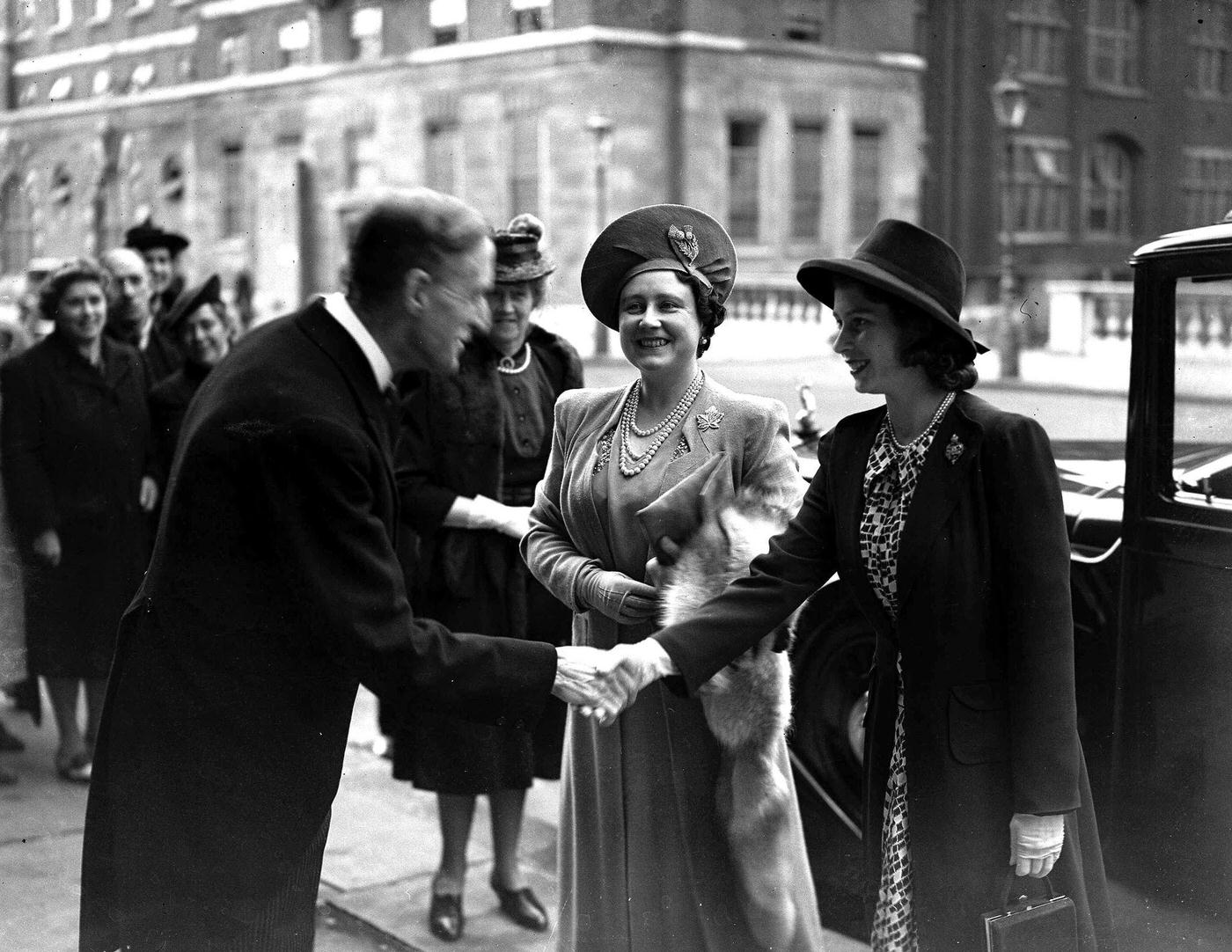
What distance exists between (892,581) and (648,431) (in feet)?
2.64

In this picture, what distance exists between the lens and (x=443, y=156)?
22.5 metres

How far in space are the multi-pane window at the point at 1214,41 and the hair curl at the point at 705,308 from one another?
3.98 meters

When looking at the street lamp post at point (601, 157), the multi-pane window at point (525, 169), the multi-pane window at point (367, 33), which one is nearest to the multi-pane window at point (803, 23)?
the street lamp post at point (601, 157)

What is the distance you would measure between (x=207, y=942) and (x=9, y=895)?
7.58ft

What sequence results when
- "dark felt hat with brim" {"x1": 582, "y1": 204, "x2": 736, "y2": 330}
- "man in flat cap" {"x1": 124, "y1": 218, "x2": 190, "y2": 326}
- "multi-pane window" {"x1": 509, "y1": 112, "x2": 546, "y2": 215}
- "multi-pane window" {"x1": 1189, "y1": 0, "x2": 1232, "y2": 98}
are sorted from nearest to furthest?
"dark felt hat with brim" {"x1": 582, "y1": 204, "x2": 736, "y2": 330}, "multi-pane window" {"x1": 1189, "y1": 0, "x2": 1232, "y2": 98}, "man in flat cap" {"x1": 124, "y1": 218, "x2": 190, "y2": 326}, "multi-pane window" {"x1": 509, "y1": 112, "x2": 546, "y2": 215}

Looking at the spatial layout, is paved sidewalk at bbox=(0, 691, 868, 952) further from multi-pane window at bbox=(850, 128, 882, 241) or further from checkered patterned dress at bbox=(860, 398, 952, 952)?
multi-pane window at bbox=(850, 128, 882, 241)

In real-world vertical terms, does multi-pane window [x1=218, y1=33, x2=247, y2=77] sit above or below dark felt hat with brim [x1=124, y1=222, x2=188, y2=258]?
above

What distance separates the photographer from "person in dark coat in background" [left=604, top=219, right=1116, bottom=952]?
8.46ft

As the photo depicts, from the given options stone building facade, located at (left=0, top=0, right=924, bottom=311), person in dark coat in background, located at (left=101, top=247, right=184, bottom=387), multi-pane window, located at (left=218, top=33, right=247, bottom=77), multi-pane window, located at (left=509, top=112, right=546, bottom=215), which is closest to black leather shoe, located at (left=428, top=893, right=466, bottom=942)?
stone building facade, located at (left=0, top=0, right=924, bottom=311)

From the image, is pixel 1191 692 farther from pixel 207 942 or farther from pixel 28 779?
pixel 28 779

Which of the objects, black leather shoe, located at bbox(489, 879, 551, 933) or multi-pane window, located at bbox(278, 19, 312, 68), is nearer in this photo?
black leather shoe, located at bbox(489, 879, 551, 933)

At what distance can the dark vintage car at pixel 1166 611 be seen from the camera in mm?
3309

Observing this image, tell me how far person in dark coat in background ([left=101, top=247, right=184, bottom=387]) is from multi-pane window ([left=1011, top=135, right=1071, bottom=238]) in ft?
102

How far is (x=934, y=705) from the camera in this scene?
8.73 feet
